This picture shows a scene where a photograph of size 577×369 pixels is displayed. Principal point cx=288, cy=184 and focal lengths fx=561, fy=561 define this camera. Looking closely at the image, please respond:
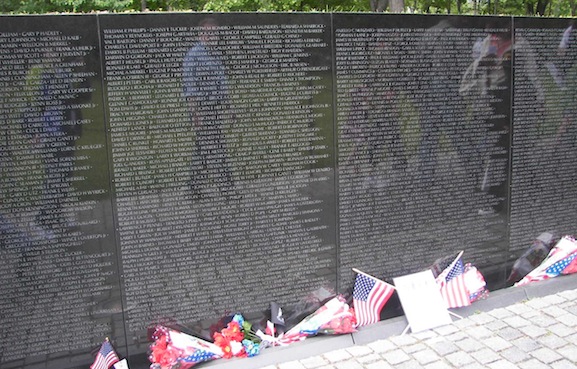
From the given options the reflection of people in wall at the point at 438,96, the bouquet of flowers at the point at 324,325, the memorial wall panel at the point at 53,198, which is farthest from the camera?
the reflection of people in wall at the point at 438,96

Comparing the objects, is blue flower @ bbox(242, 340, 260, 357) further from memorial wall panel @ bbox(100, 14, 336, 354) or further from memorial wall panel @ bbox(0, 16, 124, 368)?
memorial wall panel @ bbox(0, 16, 124, 368)

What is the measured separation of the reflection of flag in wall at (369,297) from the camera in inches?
203

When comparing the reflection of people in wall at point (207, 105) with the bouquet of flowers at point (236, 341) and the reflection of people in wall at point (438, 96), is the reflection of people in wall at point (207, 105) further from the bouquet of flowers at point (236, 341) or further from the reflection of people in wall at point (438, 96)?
the reflection of people in wall at point (438, 96)

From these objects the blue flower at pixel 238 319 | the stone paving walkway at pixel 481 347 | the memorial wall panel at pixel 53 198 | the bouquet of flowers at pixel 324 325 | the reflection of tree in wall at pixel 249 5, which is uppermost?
the reflection of tree in wall at pixel 249 5

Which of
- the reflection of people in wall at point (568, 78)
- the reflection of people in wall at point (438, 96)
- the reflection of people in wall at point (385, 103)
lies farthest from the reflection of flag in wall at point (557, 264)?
the reflection of people in wall at point (385, 103)

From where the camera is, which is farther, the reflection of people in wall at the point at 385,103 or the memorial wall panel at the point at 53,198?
the reflection of people in wall at the point at 385,103

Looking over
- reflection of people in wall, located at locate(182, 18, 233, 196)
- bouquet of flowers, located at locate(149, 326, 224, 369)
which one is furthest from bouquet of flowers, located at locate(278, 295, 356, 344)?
reflection of people in wall, located at locate(182, 18, 233, 196)

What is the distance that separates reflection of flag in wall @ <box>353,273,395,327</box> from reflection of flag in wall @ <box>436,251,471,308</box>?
0.61 metres

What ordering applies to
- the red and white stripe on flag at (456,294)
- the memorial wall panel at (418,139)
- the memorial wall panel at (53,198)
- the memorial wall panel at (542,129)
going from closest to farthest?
1. the memorial wall panel at (53,198)
2. the memorial wall panel at (418,139)
3. the red and white stripe on flag at (456,294)
4. the memorial wall panel at (542,129)

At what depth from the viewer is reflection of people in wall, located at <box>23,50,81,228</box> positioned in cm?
407

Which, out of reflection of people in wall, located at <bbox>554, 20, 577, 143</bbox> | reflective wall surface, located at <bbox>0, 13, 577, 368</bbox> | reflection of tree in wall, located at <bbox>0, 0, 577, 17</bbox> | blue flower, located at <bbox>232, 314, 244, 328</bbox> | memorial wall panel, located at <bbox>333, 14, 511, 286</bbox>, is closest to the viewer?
reflective wall surface, located at <bbox>0, 13, 577, 368</bbox>

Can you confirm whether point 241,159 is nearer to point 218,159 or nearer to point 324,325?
point 218,159

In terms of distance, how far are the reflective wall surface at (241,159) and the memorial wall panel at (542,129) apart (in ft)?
0.09

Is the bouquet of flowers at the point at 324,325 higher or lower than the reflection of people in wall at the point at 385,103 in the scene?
lower
